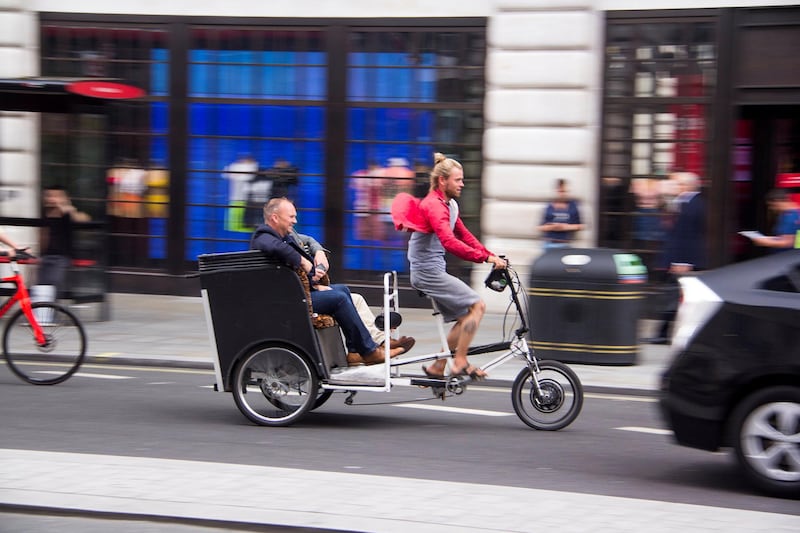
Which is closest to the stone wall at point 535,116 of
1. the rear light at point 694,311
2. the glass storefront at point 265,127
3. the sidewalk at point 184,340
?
the glass storefront at point 265,127

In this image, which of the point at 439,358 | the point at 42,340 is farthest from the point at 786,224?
the point at 42,340

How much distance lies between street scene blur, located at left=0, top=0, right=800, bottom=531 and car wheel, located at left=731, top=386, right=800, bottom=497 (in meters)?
0.02

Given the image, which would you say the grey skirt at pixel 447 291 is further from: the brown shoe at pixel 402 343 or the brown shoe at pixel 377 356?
A: the brown shoe at pixel 377 356

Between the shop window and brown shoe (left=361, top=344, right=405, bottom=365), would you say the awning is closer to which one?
the shop window

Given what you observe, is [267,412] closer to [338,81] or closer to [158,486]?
[158,486]

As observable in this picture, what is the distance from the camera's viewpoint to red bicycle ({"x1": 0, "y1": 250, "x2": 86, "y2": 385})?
9.43 meters

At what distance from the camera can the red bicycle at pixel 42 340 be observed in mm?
9430

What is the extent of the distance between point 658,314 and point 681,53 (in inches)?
135

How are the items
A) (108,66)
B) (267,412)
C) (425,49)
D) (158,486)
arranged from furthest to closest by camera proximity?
(108,66)
(425,49)
(267,412)
(158,486)

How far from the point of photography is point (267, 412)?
796 cm

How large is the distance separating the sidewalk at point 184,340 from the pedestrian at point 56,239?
27.2 inches

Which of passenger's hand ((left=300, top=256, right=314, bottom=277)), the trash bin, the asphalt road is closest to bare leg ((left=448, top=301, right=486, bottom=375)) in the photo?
the asphalt road

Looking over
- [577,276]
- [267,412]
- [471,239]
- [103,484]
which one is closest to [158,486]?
[103,484]

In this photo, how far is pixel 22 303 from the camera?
30.9 ft
